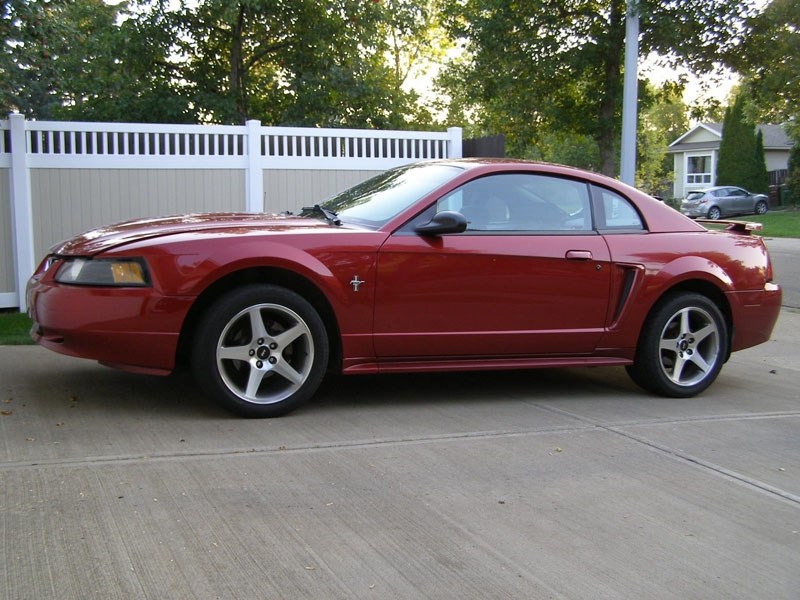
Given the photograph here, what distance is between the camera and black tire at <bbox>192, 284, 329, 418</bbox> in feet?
16.5

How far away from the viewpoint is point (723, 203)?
125ft

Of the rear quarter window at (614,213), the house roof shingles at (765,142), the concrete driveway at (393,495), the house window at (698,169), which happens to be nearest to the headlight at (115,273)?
the concrete driveway at (393,495)

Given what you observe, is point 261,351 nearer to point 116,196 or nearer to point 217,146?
point 116,196

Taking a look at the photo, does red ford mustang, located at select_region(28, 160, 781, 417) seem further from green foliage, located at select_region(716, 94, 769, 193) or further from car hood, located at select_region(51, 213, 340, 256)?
green foliage, located at select_region(716, 94, 769, 193)

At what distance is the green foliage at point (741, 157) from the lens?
143 ft

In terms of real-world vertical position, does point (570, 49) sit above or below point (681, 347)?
above

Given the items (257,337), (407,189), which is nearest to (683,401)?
(407,189)

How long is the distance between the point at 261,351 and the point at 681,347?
9.67 feet

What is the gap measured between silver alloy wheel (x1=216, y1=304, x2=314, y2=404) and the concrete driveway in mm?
197

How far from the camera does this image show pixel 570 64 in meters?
17.4

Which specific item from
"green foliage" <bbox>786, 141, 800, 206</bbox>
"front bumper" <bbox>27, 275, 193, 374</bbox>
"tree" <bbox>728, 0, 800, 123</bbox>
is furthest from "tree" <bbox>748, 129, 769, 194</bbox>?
"front bumper" <bbox>27, 275, 193, 374</bbox>

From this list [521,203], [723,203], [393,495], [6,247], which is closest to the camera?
[393,495]

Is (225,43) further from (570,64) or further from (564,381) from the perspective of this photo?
(564,381)

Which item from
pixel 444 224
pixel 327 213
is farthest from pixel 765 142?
pixel 444 224
